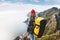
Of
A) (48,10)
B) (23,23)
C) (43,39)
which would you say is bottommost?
(43,39)

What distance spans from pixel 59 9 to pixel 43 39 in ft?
0.95

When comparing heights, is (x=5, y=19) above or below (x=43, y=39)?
above

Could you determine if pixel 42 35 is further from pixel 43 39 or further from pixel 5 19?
pixel 5 19

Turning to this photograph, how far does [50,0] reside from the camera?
4.99 ft

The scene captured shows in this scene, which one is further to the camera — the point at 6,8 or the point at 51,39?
the point at 6,8

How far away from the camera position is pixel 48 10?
59.7 inches

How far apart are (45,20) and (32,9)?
152 mm

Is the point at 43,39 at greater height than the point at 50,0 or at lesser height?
lesser

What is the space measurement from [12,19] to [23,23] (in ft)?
0.34

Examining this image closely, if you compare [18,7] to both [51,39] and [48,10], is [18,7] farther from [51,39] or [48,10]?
[51,39]

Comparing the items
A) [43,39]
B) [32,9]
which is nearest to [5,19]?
[32,9]

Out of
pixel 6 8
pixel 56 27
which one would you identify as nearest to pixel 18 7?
pixel 6 8

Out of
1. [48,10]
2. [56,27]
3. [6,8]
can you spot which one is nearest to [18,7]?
[6,8]

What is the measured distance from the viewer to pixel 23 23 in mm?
1520
